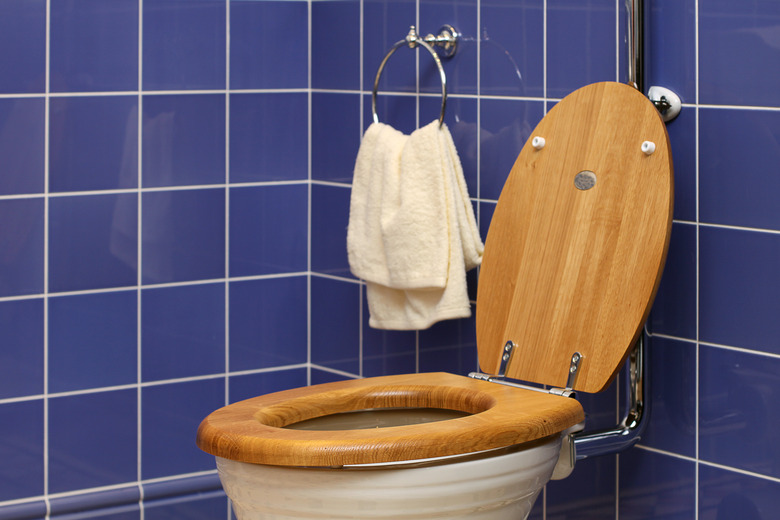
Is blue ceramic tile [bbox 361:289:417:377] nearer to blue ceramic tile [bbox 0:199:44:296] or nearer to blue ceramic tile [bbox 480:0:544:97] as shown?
blue ceramic tile [bbox 480:0:544:97]

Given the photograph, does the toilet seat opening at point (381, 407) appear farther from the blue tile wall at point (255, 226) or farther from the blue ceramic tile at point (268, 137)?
→ the blue ceramic tile at point (268, 137)

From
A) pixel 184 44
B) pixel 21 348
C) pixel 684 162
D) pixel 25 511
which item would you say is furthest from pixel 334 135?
pixel 25 511

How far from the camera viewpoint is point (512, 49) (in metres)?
1.83

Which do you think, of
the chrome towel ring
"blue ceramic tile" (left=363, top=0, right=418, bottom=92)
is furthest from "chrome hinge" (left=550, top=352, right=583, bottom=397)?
"blue ceramic tile" (left=363, top=0, right=418, bottom=92)

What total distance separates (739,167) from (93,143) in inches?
49.9

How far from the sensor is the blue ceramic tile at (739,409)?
58.2 inches

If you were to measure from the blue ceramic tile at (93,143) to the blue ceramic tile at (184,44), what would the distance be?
3.7 inches

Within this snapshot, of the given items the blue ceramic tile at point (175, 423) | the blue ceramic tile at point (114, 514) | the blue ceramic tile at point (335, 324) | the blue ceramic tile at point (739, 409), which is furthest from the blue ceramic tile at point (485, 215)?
the blue ceramic tile at point (114, 514)

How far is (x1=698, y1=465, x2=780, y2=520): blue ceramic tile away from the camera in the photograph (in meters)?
1.49

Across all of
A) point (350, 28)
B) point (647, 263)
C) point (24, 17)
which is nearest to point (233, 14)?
point (350, 28)

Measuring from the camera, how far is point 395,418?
1597 mm

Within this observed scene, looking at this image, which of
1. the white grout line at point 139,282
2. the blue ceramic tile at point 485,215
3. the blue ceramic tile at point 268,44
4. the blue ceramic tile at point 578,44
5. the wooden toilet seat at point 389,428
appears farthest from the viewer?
the blue ceramic tile at point 268,44

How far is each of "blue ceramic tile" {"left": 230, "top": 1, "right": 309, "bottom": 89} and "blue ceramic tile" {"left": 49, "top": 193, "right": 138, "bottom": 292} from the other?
377 millimetres

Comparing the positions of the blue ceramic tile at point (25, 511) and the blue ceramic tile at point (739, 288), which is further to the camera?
the blue ceramic tile at point (25, 511)
